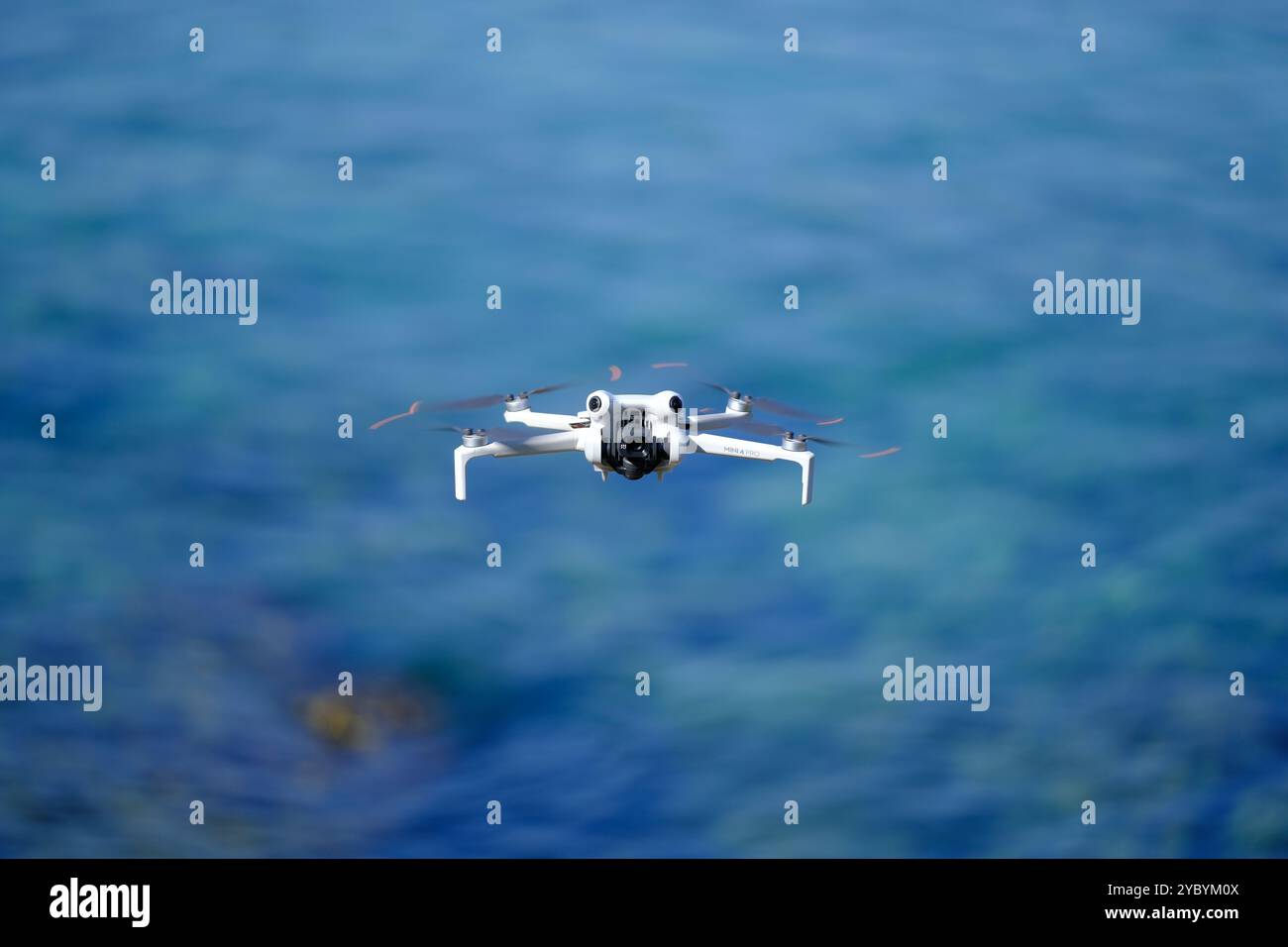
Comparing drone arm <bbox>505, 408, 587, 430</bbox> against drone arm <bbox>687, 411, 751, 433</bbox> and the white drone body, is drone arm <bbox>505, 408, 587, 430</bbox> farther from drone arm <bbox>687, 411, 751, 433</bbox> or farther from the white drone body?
drone arm <bbox>687, 411, 751, 433</bbox>

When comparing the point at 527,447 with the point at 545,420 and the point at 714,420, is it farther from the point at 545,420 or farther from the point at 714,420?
the point at 714,420

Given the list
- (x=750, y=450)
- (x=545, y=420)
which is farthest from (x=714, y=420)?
(x=545, y=420)

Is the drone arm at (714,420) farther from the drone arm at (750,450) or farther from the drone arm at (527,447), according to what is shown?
the drone arm at (527,447)

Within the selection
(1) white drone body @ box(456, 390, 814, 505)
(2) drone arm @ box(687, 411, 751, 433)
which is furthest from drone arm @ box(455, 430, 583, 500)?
(2) drone arm @ box(687, 411, 751, 433)

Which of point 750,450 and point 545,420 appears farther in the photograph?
point 545,420

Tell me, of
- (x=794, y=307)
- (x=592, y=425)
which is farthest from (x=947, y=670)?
(x=592, y=425)
